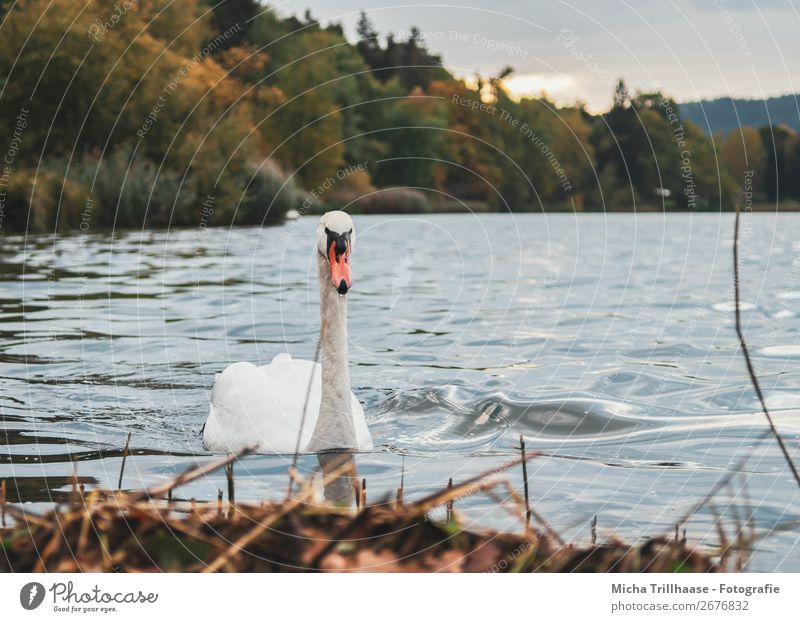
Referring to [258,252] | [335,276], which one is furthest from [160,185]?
[335,276]

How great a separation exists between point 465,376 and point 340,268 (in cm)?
424

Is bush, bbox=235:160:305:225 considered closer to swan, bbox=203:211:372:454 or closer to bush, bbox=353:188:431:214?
bush, bbox=353:188:431:214

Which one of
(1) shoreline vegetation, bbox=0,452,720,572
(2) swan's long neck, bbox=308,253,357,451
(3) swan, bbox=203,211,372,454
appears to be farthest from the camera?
(2) swan's long neck, bbox=308,253,357,451

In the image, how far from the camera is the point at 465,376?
10320 mm

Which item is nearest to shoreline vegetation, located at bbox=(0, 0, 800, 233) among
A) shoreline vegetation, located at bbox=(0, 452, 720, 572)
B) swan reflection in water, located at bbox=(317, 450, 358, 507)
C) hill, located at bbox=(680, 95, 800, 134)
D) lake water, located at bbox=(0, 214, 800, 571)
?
lake water, located at bbox=(0, 214, 800, 571)

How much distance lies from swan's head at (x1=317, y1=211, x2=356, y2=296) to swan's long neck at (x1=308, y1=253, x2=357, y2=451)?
392mm

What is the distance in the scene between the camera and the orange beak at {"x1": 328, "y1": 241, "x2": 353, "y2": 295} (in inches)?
Result: 241

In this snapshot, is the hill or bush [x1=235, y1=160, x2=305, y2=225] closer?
the hill

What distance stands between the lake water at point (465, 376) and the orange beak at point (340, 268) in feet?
4.11

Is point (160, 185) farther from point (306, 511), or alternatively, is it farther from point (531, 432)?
point (306, 511)

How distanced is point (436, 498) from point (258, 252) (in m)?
23.7

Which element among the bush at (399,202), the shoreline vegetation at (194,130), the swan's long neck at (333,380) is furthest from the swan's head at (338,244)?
the bush at (399,202)

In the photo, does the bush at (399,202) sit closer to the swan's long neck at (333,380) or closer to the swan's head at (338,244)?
the swan's long neck at (333,380)

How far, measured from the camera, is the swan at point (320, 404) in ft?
21.8
